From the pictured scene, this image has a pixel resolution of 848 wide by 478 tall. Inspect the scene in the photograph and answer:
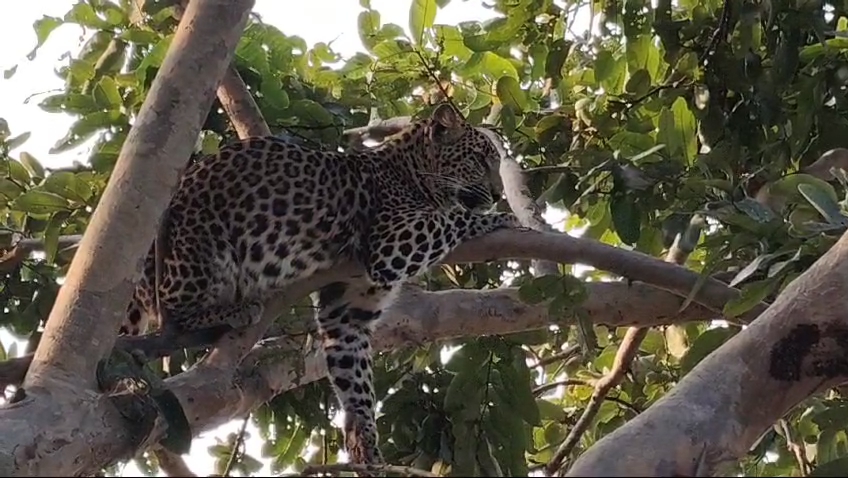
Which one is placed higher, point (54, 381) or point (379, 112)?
point (379, 112)

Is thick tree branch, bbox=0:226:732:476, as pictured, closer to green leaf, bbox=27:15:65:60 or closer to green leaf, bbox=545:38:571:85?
green leaf, bbox=545:38:571:85

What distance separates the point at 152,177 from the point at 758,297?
60.2 inches

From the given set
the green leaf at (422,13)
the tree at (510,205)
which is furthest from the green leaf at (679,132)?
the green leaf at (422,13)

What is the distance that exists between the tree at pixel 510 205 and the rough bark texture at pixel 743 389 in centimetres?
3

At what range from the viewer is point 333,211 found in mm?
4945

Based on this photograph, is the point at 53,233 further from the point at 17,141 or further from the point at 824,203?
the point at 824,203

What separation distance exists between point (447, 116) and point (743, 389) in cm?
322

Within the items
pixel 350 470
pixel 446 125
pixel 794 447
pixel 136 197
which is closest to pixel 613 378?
pixel 794 447

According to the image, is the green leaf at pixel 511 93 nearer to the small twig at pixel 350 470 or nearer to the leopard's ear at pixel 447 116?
the leopard's ear at pixel 447 116

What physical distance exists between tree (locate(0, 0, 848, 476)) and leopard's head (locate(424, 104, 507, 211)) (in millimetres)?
113

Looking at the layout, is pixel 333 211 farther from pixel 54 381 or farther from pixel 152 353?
pixel 54 381

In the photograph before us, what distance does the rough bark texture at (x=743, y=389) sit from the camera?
6.57ft

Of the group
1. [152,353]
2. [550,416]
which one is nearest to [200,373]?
[152,353]

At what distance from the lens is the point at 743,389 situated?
2.41 meters
